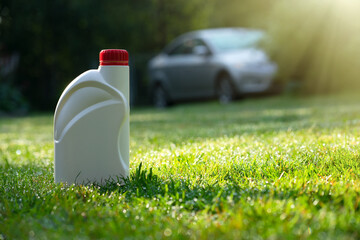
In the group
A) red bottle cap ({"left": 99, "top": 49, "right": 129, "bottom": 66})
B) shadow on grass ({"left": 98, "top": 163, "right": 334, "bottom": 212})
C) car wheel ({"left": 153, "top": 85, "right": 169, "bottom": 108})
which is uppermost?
red bottle cap ({"left": 99, "top": 49, "right": 129, "bottom": 66})

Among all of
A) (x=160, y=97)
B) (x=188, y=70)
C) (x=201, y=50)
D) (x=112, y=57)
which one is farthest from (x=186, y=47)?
(x=112, y=57)

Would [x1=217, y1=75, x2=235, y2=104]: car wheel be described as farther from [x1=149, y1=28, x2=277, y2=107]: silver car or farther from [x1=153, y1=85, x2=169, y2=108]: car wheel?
[x1=153, y1=85, x2=169, y2=108]: car wheel

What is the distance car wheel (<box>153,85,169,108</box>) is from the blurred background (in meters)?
3.09

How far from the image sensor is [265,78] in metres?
11.4

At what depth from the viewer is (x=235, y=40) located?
38.9ft

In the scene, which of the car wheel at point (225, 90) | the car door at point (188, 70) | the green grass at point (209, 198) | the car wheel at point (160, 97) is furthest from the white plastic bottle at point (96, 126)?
the car wheel at point (160, 97)

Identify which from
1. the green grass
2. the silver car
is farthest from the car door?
the green grass

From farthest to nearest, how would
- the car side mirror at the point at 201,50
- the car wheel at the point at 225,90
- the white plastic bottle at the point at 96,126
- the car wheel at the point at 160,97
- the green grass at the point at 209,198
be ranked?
the car wheel at the point at 160,97, the car side mirror at the point at 201,50, the car wheel at the point at 225,90, the white plastic bottle at the point at 96,126, the green grass at the point at 209,198

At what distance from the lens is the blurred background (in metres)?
11.3

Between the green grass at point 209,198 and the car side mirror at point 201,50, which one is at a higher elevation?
the car side mirror at point 201,50

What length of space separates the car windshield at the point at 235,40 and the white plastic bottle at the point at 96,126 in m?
8.99

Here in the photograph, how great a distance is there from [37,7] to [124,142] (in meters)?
13.7

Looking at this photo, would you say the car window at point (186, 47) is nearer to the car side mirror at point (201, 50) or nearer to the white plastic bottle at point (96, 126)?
the car side mirror at point (201, 50)

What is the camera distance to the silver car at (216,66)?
11287mm
